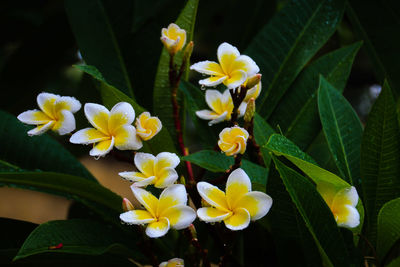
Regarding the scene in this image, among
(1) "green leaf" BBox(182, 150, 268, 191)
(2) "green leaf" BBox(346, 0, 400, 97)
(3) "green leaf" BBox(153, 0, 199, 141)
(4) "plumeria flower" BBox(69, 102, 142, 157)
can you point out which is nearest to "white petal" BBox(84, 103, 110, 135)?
(4) "plumeria flower" BBox(69, 102, 142, 157)

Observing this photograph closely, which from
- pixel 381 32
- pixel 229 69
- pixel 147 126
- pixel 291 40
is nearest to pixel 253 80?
pixel 229 69

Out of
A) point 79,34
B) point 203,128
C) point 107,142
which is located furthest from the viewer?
point 79,34

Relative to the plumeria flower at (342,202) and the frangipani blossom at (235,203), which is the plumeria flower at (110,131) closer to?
the frangipani blossom at (235,203)

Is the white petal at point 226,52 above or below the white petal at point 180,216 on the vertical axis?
above

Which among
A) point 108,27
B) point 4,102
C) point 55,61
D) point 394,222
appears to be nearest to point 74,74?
point 55,61

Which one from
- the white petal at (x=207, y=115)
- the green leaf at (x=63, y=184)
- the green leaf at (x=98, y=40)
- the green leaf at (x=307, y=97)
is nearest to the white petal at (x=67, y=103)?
the green leaf at (x=63, y=184)

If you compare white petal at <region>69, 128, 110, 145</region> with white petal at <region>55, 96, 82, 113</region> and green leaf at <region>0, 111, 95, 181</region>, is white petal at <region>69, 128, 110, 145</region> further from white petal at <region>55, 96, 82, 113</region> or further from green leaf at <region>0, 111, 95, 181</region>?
green leaf at <region>0, 111, 95, 181</region>

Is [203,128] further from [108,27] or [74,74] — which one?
[74,74]
